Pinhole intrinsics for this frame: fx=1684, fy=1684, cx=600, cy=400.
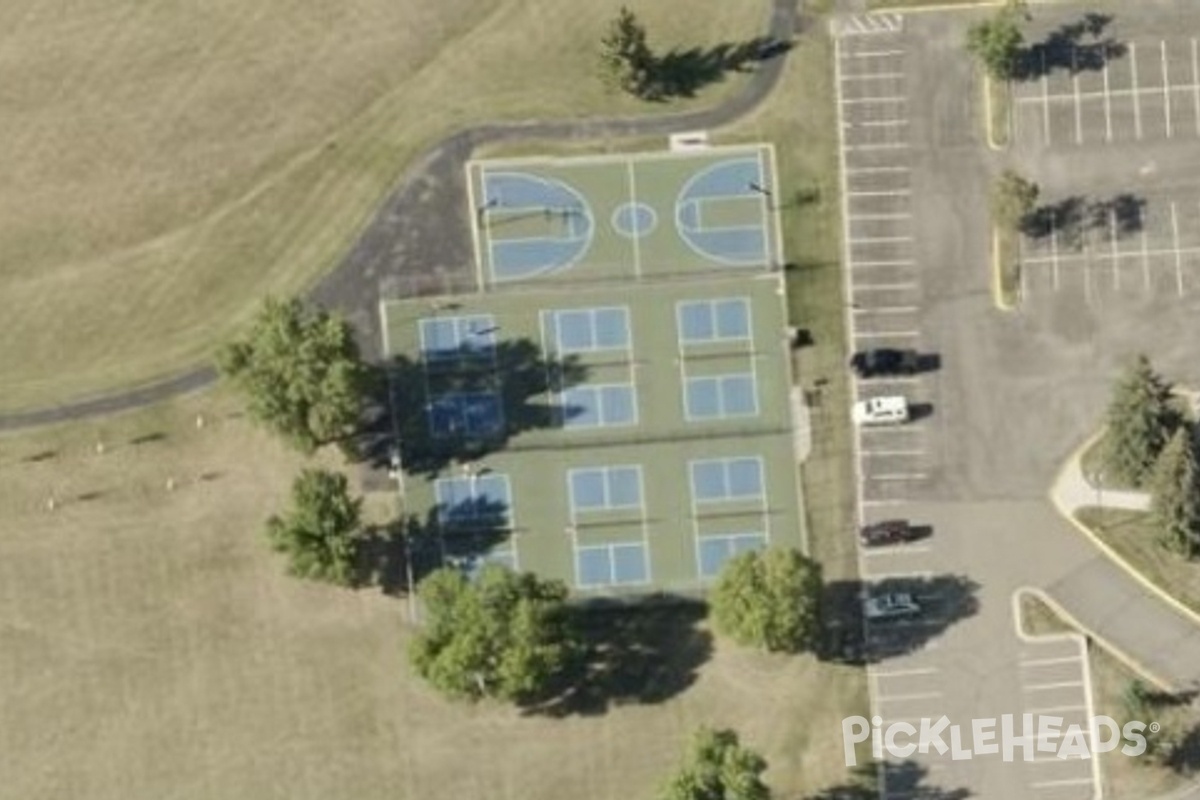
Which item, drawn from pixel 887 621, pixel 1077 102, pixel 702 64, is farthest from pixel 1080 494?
pixel 702 64

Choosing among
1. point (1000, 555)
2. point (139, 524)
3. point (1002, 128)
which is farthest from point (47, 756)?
A: point (1002, 128)

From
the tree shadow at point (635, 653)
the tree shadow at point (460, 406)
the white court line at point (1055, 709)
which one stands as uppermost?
the tree shadow at point (460, 406)

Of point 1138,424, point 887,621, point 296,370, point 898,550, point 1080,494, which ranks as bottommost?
point 887,621

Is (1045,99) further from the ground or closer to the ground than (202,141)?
closer to the ground

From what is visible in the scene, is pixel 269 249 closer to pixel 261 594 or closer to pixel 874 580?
pixel 261 594

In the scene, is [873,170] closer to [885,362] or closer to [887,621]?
[885,362]

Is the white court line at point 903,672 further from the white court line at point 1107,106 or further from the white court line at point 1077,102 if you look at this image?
the white court line at point 1107,106

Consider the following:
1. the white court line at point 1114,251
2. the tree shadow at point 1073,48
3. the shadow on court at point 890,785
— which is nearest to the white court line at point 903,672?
the shadow on court at point 890,785

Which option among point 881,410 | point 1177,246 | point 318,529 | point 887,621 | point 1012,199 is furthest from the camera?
point 1177,246
